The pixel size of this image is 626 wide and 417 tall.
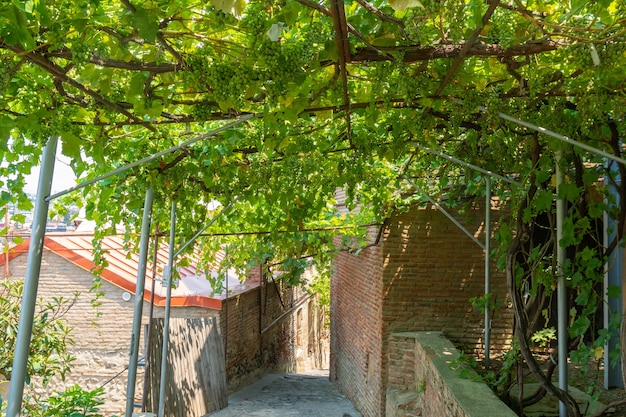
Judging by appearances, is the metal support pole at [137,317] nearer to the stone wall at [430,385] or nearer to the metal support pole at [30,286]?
the metal support pole at [30,286]

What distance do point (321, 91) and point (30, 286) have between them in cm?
221

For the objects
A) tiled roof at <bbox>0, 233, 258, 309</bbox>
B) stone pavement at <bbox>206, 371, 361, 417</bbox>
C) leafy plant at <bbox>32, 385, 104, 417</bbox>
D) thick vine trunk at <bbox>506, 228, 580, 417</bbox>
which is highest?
tiled roof at <bbox>0, 233, 258, 309</bbox>

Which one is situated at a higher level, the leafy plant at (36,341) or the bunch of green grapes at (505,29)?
the bunch of green grapes at (505,29)

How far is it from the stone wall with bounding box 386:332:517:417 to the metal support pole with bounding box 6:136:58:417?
110 inches

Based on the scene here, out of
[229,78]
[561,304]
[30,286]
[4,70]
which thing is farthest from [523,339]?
[4,70]

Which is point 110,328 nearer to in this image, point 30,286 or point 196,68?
point 30,286

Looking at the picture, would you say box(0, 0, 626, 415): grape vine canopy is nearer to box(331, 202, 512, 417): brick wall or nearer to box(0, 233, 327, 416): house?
box(331, 202, 512, 417): brick wall

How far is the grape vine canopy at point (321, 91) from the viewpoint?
8.99 feet

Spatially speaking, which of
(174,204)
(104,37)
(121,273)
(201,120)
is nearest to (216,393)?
(121,273)

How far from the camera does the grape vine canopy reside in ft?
8.99

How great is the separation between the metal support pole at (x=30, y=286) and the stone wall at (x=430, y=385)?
9.15 feet

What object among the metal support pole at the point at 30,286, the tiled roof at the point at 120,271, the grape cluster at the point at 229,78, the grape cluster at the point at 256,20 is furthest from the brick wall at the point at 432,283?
the grape cluster at the point at 256,20

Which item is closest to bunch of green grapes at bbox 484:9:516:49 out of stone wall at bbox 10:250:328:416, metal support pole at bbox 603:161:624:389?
metal support pole at bbox 603:161:624:389

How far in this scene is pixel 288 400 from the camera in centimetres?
1077
